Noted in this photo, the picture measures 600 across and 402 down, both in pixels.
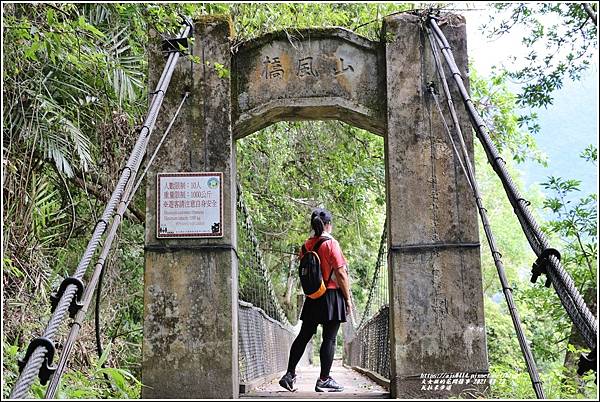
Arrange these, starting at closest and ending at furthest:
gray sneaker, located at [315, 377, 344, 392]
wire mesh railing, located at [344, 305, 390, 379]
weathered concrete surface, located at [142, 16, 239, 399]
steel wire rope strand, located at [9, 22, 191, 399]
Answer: steel wire rope strand, located at [9, 22, 191, 399], weathered concrete surface, located at [142, 16, 239, 399], gray sneaker, located at [315, 377, 344, 392], wire mesh railing, located at [344, 305, 390, 379]

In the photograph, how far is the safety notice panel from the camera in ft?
11.1

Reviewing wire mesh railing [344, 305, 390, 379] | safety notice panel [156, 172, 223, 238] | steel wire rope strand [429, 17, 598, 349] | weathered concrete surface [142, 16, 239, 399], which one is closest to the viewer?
steel wire rope strand [429, 17, 598, 349]

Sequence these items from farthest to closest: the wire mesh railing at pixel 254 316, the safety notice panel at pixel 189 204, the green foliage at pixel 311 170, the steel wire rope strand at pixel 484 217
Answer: the green foliage at pixel 311 170 < the wire mesh railing at pixel 254 316 < the safety notice panel at pixel 189 204 < the steel wire rope strand at pixel 484 217

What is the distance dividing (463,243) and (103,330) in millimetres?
2587

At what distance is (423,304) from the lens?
331cm

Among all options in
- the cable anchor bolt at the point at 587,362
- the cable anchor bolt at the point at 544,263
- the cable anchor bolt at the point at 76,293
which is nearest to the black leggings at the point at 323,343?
the cable anchor bolt at the point at 544,263

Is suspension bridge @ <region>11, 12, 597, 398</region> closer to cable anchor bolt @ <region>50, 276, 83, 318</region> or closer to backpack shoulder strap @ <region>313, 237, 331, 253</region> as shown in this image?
backpack shoulder strap @ <region>313, 237, 331, 253</region>

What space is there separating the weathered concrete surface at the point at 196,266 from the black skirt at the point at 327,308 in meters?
0.41

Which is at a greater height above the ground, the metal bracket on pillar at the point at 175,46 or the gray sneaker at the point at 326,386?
the metal bracket on pillar at the point at 175,46

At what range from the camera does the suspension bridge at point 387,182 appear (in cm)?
325

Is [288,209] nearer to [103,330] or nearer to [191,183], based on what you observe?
[103,330]

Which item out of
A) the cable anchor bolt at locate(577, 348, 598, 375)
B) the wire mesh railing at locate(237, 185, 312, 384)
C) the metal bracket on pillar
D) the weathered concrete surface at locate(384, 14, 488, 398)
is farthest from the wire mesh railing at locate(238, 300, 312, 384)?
the cable anchor bolt at locate(577, 348, 598, 375)

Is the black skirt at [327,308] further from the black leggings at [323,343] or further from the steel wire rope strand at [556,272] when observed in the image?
the steel wire rope strand at [556,272]

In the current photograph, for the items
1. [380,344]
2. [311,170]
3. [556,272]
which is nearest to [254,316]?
[380,344]
